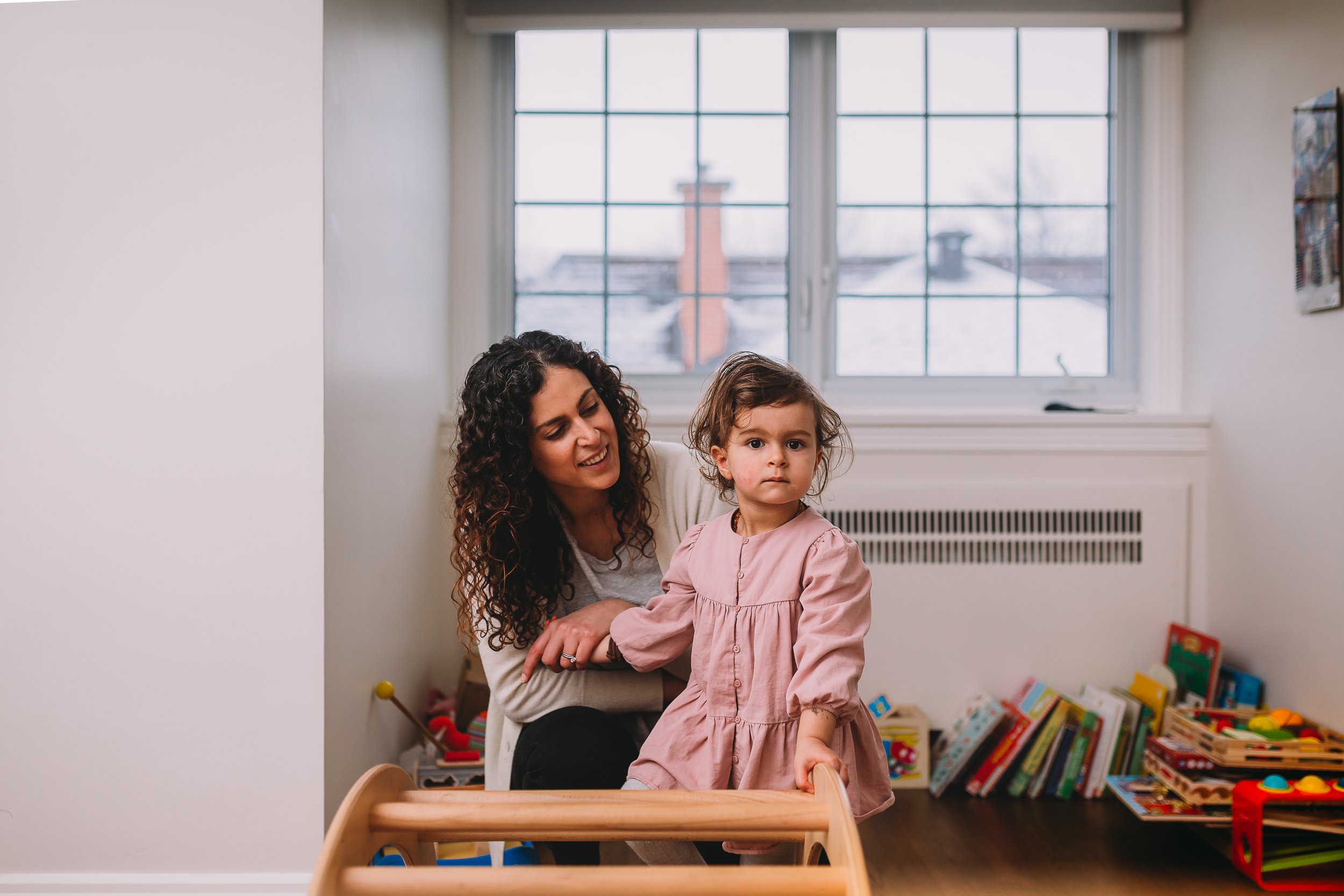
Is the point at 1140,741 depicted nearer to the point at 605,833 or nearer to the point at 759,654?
the point at 759,654

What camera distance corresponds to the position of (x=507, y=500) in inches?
54.0

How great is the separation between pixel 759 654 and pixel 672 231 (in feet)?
6.15

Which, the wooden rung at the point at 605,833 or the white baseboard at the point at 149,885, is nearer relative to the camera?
the wooden rung at the point at 605,833

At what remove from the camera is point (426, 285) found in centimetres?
236

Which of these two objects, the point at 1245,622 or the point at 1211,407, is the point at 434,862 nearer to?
the point at 1245,622

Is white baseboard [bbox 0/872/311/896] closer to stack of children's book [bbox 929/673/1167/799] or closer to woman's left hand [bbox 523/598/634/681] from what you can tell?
woman's left hand [bbox 523/598/634/681]

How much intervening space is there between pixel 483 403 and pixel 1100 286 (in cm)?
216

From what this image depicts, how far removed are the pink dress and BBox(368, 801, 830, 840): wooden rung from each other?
186 mm

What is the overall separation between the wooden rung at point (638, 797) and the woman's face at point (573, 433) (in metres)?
0.53

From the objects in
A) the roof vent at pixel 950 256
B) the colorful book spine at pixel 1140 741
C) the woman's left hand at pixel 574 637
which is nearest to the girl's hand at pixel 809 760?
the woman's left hand at pixel 574 637

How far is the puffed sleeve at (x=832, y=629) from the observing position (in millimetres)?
1041

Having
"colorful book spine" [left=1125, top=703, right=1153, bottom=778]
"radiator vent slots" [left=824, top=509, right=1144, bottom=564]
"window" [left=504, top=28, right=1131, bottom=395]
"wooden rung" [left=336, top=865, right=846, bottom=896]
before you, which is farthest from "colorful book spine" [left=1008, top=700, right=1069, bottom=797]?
"wooden rung" [left=336, top=865, right=846, bottom=896]

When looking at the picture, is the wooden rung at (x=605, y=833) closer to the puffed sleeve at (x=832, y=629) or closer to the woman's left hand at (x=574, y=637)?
the puffed sleeve at (x=832, y=629)

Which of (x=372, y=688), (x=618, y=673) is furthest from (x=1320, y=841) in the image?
(x=372, y=688)
